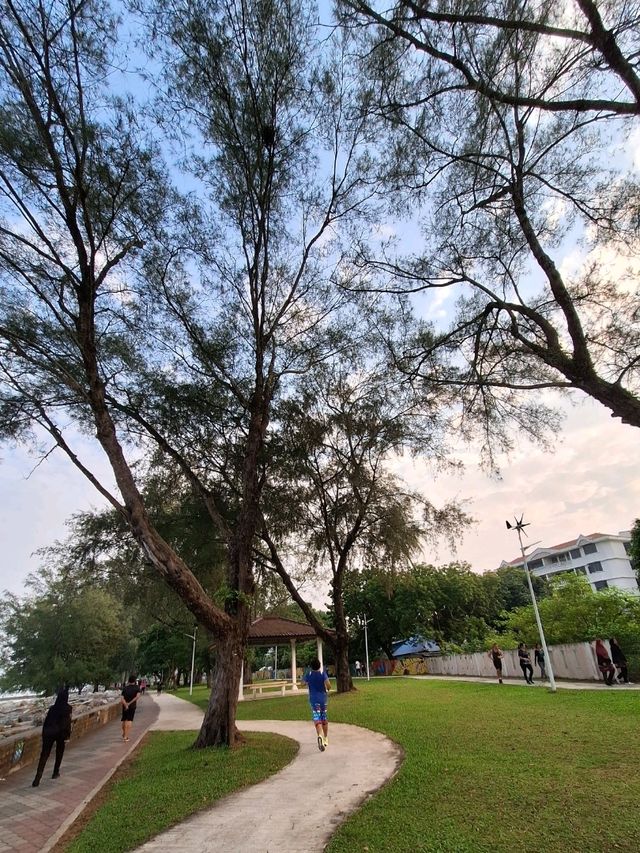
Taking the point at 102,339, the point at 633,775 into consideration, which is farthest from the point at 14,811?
the point at 102,339

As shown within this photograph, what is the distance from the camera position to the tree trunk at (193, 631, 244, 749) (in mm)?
9062

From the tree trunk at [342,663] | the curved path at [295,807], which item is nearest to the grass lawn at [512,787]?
the curved path at [295,807]

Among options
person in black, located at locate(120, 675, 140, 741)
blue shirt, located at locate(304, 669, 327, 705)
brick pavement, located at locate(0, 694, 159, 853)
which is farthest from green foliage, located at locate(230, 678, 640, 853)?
person in black, located at locate(120, 675, 140, 741)

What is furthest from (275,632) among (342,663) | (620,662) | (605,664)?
(620,662)

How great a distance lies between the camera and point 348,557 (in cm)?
1938

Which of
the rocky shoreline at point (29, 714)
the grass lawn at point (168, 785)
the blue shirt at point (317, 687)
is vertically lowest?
the grass lawn at point (168, 785)

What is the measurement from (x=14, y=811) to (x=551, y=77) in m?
12.7

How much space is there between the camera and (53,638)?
3425cm

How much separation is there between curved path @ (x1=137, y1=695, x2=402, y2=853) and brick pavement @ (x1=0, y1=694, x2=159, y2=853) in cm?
161

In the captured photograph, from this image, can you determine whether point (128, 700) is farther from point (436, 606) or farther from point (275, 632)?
point (436, 606)

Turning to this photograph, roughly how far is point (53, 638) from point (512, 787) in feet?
125

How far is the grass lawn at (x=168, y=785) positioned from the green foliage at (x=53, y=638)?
29.0 metres

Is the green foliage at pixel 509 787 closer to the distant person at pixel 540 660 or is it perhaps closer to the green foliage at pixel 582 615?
the green foliage at pixel 582 615

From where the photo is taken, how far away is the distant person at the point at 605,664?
14.1 metres
